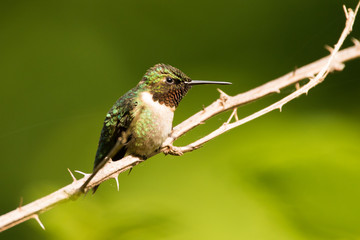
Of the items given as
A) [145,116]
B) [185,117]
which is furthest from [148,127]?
[185,117]

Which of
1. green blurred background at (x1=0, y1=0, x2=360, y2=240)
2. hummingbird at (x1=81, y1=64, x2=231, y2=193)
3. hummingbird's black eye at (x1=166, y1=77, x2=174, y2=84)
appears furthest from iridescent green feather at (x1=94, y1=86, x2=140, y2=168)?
green blurred background at (x1=0, y1=0, x2=360, y2=240)

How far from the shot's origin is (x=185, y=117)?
2281 mm

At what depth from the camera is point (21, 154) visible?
265cm

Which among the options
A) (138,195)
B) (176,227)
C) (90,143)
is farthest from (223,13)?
(176,227)

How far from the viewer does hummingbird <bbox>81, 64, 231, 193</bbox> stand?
4.25 ft

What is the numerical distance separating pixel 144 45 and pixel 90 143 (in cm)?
80

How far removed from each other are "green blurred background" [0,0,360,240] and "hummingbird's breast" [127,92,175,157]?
40cm

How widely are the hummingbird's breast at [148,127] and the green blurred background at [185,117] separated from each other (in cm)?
40

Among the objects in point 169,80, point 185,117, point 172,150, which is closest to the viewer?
point 172,150

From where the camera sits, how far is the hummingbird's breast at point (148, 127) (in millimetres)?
1286

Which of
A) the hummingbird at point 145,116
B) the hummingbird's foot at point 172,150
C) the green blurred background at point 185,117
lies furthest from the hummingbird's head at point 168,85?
the green blurred background at point 185,117

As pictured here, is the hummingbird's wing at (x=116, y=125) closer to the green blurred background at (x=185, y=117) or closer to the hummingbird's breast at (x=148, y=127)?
the hummingbird's breast at (x=148, y=127)

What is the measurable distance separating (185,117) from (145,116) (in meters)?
0.96

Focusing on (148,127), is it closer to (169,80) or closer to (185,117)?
(169,80)
